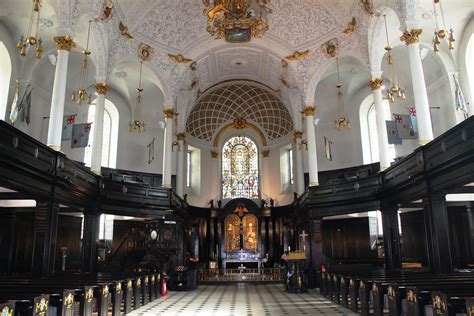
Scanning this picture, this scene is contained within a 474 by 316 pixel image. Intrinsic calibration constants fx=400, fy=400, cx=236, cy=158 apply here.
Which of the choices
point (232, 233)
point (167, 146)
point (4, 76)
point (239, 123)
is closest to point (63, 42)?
point (4, 76)

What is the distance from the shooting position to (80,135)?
49.5 ft

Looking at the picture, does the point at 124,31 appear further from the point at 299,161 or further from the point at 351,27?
the point at 299,161

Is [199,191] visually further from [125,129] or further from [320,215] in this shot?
[320,215]

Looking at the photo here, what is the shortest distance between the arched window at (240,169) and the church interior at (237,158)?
11 cm

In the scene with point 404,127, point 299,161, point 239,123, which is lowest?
point 404,127

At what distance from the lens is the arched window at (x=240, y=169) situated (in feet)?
97.7

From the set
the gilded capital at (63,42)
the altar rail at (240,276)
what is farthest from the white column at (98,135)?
the altar rail at (240,276)

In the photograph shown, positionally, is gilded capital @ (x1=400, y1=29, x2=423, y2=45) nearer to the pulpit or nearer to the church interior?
the church interior

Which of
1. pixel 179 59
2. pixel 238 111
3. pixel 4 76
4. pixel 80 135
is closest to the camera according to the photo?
pixel 80 135

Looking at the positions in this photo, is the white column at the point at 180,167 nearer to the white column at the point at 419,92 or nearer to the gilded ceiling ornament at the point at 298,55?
the gilded ceiling ornament at the point at 298,55

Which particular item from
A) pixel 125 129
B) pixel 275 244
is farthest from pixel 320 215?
pixel 125 129

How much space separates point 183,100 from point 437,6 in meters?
14.5

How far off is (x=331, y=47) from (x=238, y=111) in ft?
36.7

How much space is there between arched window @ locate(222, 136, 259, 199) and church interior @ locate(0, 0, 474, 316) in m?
0.11
